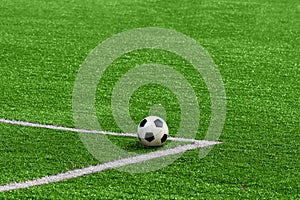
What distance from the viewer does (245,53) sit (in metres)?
6.86

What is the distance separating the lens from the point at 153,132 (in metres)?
4.69

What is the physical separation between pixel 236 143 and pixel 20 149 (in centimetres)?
140

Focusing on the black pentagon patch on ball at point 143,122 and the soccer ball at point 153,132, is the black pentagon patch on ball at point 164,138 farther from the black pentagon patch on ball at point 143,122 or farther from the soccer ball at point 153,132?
the black pentagon patch on ball at point 143,122

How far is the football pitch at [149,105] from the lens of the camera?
4266 millimetres

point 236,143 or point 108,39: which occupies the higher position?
point 108,39

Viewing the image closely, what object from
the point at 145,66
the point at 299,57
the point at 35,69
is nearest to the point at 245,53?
the point at 299,57

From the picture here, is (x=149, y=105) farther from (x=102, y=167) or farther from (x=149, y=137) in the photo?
(x=102, y=167)

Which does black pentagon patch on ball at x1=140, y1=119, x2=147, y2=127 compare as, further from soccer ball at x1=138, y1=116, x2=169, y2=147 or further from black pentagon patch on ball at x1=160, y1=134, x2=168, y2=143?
black pentagon patch on ball at x1=160, y1=134, x2=168, y2=143

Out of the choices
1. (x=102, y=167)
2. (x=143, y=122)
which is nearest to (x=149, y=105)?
(x=143, y=122)

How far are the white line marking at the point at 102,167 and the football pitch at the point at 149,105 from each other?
12 mm

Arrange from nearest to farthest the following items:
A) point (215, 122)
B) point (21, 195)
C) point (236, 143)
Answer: point (21, 195) < point (236, 143) < point (215, 122)

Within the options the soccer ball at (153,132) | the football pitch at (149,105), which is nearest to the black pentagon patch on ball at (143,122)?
the soccer ball at (153,132)

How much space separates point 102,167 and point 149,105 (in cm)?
118

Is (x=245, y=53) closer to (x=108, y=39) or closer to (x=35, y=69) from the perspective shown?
(x=108, y=39)
